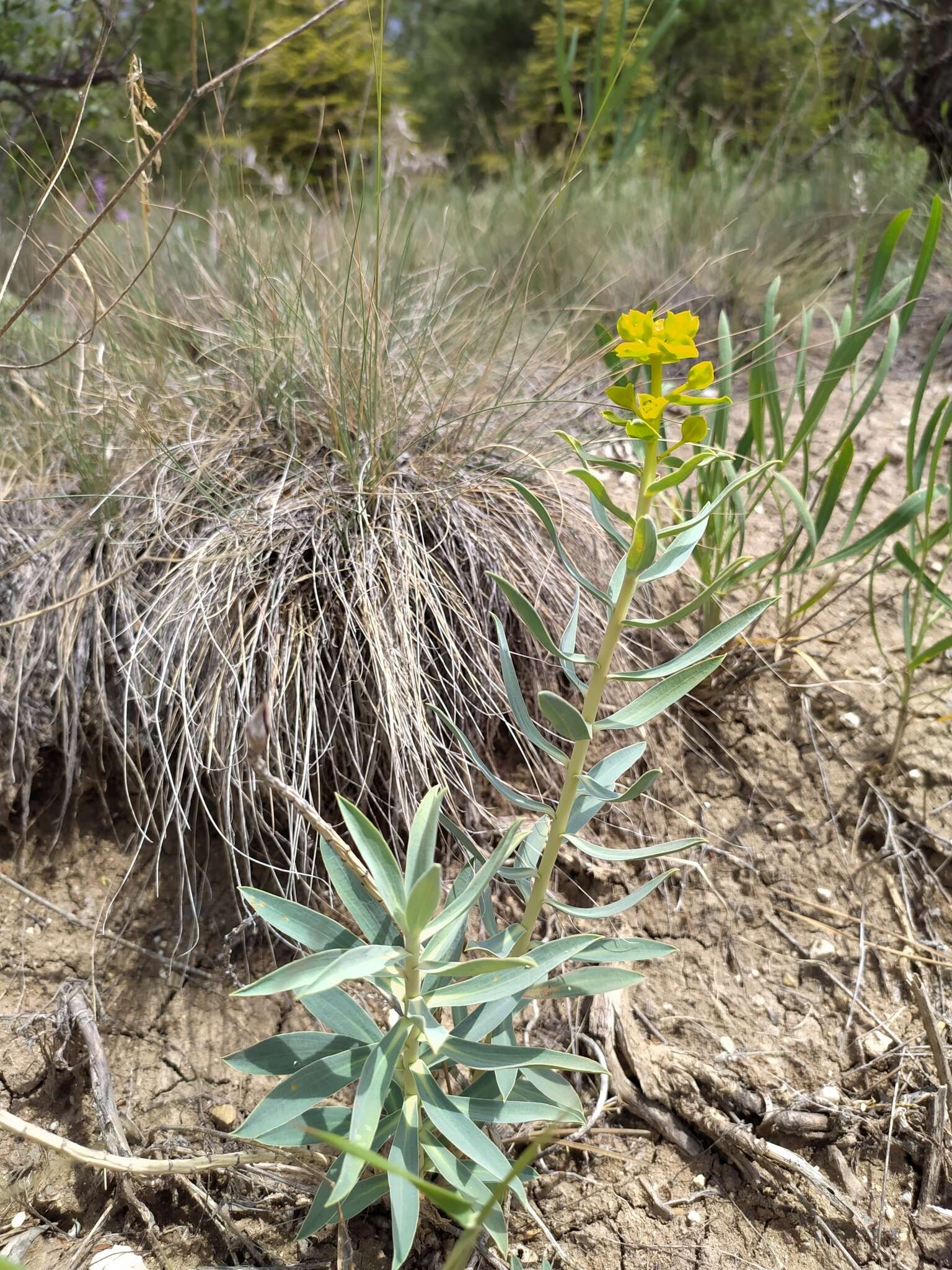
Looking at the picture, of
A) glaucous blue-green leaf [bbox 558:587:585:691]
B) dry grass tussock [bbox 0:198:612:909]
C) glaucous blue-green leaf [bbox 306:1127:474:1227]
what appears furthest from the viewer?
dry grass tussock [bbox 0:198:612:909]

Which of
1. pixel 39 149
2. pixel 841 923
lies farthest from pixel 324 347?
pixel 39 149

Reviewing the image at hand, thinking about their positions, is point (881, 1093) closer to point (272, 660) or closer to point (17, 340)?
point (272, 660)

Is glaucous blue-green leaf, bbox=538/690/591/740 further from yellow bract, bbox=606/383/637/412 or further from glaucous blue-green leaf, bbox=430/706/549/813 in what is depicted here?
yellow bract, bbox=606/383/637/412

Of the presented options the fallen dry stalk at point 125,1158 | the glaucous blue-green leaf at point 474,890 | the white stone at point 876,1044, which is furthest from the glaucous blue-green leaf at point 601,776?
the white stone at point 876,1044

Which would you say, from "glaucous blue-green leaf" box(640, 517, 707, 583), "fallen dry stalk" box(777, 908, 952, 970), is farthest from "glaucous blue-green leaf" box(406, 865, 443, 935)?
"fallen dry stalk" box(777, 908, 952, 970)

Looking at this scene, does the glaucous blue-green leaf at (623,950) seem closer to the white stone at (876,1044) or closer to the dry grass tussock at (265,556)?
the dry grass tussock at (265,556)

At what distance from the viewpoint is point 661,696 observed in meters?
0.92

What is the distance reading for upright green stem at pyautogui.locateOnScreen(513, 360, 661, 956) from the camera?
84 centimetres

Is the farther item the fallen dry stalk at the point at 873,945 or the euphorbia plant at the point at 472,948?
the fallen dry stalk at the point at 873,945

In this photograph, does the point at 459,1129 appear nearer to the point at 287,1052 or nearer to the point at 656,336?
the point at 287,1052

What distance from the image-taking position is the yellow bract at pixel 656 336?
2.62ft

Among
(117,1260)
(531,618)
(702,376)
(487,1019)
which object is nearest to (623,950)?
(487,1019)

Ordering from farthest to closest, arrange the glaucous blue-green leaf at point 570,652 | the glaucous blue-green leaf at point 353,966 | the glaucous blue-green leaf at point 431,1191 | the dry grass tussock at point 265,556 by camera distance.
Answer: the dry grass tussock at point 265,556 < the glaucous blue-green leaf at point 570,652 < the glaucous blue-green leaf at point 353,966 < the glaucous blue-green leaf at point 431,1191

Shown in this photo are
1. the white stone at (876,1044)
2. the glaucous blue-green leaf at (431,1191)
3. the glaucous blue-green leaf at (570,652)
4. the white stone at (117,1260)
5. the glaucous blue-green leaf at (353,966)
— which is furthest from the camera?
the white stone at (876,1044)
